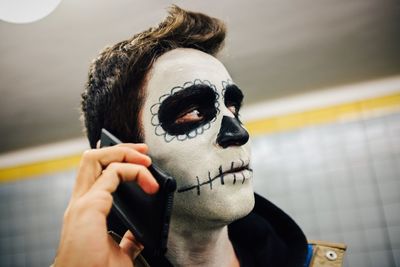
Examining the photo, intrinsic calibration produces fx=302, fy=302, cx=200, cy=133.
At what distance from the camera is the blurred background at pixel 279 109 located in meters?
1.63

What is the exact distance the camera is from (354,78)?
2.66 metres

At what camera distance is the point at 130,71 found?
1015 millimetres

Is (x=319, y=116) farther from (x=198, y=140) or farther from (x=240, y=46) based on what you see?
(x=198, y=140)

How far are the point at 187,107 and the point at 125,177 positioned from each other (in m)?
0.31

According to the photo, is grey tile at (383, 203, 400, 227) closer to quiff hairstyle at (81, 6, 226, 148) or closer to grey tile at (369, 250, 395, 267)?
grey tile at (369, 250, 395, 267)

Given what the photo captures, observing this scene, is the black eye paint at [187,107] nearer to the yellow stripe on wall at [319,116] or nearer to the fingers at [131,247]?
the fingers at [131,247]

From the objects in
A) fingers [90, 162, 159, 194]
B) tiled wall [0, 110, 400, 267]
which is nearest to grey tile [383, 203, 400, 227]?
tiled wall [0, 110, 400, 267]

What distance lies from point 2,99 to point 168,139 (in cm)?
184

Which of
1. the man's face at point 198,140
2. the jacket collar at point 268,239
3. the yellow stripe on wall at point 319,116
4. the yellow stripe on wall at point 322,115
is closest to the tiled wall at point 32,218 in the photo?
the yellow stripe on wall at point 319,116

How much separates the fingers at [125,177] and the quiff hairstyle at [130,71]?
0.80 ft

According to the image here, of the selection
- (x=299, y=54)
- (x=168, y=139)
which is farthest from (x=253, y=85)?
(x=168, y=139)

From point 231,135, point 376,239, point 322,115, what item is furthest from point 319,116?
point 231,135

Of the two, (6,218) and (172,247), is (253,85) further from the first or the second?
(6,218)

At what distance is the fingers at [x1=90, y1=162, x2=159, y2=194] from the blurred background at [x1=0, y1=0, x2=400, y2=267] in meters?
1.00
